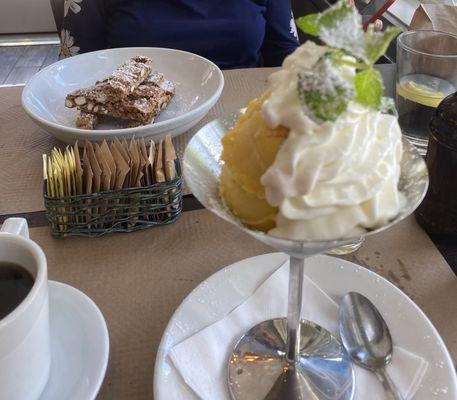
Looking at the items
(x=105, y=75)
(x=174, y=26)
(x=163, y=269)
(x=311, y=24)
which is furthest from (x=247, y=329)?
(x=174, y=26)

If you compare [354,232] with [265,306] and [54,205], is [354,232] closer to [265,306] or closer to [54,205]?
[265,306]

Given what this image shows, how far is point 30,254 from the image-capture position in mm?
491

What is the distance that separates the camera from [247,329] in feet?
2.04

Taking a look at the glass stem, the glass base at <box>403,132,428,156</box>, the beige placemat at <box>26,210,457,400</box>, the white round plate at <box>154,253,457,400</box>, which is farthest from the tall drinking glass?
the glass stem

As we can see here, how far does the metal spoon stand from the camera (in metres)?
0.56

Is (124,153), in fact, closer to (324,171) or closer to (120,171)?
(120,171)

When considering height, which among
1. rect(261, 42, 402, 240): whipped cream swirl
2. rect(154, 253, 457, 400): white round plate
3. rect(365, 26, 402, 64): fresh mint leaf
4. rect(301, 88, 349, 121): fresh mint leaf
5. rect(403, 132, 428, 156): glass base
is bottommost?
rect(154, 253, 457, 400): white round plate

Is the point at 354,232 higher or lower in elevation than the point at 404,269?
higher

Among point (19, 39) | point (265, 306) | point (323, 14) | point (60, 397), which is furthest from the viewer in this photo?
point (19, 39)

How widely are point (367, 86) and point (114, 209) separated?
451mm

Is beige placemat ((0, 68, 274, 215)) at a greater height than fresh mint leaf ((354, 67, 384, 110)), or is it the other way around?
fresh mint leaf ((354, 67, 384, 110))

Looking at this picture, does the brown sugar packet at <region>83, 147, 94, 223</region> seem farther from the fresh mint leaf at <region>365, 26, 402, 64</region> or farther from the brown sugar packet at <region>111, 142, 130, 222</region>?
the fresh mint leaf at <region>365, 26, 402, 64</region>

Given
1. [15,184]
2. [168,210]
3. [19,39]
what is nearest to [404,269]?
[168,210]

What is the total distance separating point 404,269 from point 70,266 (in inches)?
19.6
